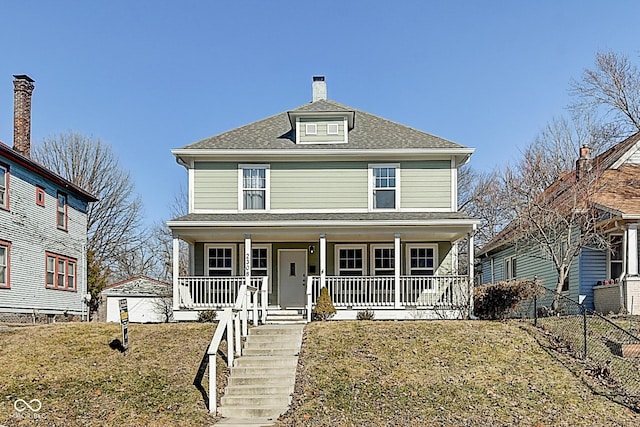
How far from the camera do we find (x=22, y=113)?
24.9 m

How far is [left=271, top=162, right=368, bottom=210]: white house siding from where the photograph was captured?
21.0m

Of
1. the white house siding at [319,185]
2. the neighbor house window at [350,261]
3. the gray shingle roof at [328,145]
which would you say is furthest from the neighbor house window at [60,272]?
the neighbor house window at [350,261]

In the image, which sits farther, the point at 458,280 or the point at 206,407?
the point at 458,280

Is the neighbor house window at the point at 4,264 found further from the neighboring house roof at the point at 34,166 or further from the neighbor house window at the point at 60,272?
the neighbor house window at the point at 60,272

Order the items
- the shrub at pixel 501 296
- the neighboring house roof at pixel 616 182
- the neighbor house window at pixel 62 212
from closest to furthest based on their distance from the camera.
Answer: the shrub at pixel 501 296 < the neighboring house roof at pixel 616 182 < the neighbor house window at pixel 62 212

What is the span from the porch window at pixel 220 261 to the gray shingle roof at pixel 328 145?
10.9ft

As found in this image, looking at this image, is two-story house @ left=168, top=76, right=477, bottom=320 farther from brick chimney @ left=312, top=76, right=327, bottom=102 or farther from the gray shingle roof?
brick chimney @ left=312, top=76, right=327, bottom=102

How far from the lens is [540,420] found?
35.8 ft

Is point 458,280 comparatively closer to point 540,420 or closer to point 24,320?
point 540,420

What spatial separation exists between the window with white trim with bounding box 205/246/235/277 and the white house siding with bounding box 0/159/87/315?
21.6ft

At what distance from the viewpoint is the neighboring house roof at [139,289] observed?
33375mm

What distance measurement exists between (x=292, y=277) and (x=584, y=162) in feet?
34.1

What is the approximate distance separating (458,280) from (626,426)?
887 cm

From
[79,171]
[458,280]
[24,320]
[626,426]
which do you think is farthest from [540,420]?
[79,171]
